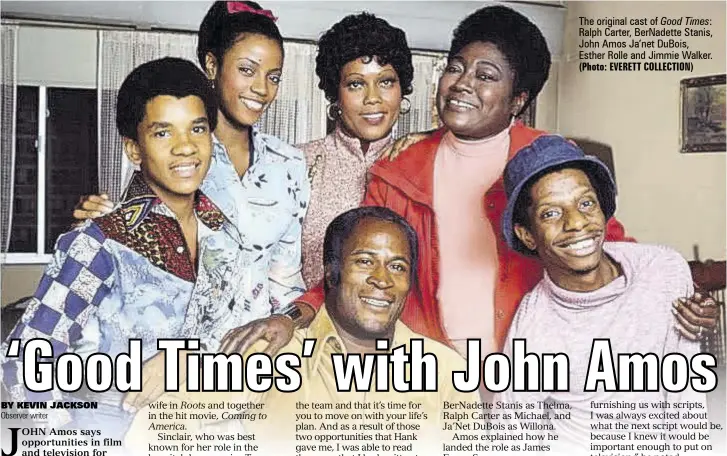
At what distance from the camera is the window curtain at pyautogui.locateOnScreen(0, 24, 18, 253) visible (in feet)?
9.58

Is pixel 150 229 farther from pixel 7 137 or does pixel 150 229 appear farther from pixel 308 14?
pixel 308 14

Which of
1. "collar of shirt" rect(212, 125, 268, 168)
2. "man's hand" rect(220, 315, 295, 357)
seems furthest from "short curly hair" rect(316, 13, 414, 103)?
"man's hand" rect(220, 315, 295, 357)

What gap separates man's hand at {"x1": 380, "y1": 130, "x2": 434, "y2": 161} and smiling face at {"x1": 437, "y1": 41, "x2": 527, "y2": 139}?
3.7 inches

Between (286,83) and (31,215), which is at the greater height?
(286,83)

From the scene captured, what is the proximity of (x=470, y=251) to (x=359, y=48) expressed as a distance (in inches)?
25.3

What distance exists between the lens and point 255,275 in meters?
2.98

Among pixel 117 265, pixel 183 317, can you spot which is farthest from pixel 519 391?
pixel 117 265

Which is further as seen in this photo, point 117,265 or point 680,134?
point 680,134

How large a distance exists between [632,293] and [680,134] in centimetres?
48

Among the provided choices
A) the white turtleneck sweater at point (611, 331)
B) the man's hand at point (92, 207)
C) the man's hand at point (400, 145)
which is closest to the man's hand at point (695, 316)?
the white turtleneck sweater at point (611, 331)

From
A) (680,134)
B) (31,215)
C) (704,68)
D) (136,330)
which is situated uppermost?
(704,68)


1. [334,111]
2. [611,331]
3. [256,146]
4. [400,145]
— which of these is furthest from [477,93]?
[611,331]

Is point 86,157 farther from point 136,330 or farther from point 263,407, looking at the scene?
point 263,407

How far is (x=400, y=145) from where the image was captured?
3.02 m
